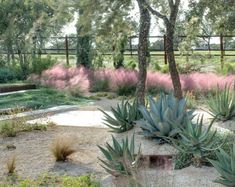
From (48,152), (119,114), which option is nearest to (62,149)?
(48,152)

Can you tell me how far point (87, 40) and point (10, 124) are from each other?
10920 mm

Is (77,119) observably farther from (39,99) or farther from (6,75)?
(6,75)

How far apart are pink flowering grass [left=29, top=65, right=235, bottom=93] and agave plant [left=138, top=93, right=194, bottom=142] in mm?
6152

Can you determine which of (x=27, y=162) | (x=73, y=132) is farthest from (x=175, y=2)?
(x=27, y=162)

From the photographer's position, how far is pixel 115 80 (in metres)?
16.1

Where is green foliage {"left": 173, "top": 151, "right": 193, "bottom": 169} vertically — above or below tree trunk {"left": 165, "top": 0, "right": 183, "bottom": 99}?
below

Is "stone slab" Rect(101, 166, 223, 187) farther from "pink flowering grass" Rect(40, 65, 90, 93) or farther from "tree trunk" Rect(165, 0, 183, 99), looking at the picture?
"pink flowering grass" Rect(40, 65, 90, 93)

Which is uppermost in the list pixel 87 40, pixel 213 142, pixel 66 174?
pixel 87 40

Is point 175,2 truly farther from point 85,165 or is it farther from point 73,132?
point 85,165

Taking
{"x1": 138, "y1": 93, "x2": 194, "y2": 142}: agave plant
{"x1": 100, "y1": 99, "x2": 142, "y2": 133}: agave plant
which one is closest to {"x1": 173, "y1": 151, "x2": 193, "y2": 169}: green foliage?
{"x1": 138, "y1": 93, "x2": 194, "y2": 142}: agave plant

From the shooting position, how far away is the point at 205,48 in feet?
72.0

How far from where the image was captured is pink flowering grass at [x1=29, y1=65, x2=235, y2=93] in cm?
1447

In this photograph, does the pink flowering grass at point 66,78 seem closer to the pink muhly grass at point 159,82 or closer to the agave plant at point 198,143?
the pink muhly grass at point 159,82

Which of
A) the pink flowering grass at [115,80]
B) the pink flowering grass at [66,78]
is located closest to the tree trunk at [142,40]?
the pink flowering grass at [115,80]
